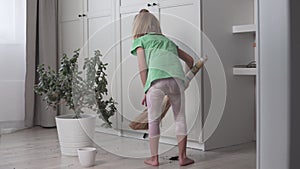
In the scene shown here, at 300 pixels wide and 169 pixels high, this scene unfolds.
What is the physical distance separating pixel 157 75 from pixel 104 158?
2.09 feet

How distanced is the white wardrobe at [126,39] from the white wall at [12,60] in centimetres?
38

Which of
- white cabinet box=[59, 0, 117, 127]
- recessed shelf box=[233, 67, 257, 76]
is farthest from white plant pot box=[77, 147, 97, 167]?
recessed shelf box=[233, 67, 257, 76]

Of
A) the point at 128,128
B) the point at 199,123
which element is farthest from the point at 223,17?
the point at 128,128

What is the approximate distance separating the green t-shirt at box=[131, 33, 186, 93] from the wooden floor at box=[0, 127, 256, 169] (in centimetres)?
44

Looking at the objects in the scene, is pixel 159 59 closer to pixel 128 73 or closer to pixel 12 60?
pixel 128 73

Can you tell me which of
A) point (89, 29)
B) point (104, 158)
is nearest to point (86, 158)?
point (104, 158)

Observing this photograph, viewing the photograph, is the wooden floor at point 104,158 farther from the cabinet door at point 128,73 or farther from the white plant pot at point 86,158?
the cabinet door at point 128,73

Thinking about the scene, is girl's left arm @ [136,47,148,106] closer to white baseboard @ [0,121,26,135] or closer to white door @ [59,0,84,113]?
white door @ [59,0,84,113]

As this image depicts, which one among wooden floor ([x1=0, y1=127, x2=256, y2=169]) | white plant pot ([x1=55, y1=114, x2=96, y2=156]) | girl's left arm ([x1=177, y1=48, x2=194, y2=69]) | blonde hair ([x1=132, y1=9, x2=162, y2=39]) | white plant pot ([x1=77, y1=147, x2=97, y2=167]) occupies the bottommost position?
wooden floor ([x1=0, y1=127, x2=256, y2=169])

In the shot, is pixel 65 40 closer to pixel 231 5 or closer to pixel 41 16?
pixel 41 16

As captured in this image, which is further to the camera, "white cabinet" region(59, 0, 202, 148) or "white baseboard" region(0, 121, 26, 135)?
"white baseboard" region(0, 121, 26, 135)

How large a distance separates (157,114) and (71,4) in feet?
5.75

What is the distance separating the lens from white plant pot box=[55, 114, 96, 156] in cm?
253

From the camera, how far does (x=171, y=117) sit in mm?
2529
